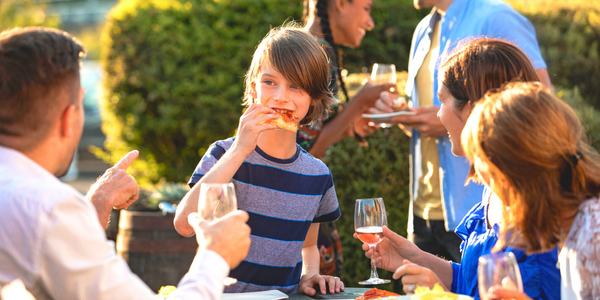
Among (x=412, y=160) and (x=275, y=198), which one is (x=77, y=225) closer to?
(x=275, y=198)

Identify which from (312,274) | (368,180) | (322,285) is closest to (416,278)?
(322,285)

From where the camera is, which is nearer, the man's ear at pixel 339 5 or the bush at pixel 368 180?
the man's ear at pixel 339 5

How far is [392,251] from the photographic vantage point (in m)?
2.49

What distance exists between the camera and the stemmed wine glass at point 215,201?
1.82m

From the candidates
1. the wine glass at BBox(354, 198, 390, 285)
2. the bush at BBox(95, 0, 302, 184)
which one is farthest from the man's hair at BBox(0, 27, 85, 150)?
the bush at BBox(95, 0, 302, 184)

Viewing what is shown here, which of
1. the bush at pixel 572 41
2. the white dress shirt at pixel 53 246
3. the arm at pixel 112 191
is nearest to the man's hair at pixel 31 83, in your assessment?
the white dress shirt at pixel 53 246

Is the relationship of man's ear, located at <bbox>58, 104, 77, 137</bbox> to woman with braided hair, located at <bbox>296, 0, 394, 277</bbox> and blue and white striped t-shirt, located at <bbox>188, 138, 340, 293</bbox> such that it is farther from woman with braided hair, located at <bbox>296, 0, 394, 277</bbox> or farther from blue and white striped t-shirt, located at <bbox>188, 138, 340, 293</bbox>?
woman with braided hair, located at <bbox>296, 0, 394, 277</bbox>

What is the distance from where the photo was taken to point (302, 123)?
10.5ft

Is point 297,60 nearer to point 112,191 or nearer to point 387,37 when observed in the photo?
point 112,191

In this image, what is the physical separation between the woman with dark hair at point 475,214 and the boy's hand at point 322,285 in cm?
22

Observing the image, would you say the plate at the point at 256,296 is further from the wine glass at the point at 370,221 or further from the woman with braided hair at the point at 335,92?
the woman with braided hair at the point at 335,92

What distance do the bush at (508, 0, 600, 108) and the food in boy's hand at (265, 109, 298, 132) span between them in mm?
5728

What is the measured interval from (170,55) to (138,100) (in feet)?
2.69

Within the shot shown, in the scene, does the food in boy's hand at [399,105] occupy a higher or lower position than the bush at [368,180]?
higher
